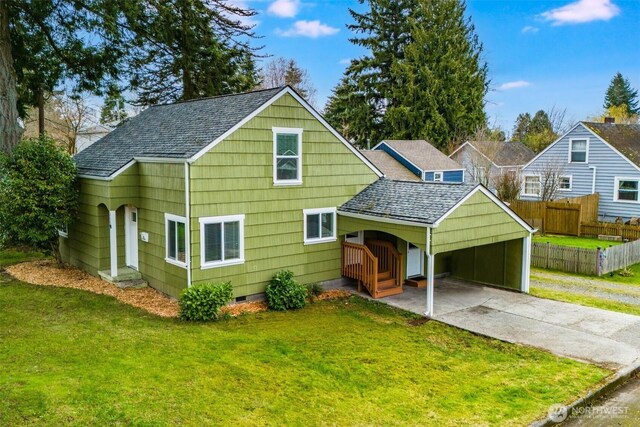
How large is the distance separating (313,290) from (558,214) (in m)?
17.5

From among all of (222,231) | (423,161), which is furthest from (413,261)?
(423,161)

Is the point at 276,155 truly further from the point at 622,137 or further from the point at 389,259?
the point at 622,137

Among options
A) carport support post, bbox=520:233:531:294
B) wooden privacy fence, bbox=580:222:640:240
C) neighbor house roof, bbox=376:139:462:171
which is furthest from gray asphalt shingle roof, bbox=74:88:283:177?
wooden privacy fence, bbox=580:222:640:240

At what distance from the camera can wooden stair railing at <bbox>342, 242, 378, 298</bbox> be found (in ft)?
47.3

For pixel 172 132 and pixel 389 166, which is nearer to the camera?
pixel 172 132

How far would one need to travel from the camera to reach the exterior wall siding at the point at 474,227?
12.6 meters

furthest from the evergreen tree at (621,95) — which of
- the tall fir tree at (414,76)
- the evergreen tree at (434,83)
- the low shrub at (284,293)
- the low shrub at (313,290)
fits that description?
A: the low shrub at (284,293)

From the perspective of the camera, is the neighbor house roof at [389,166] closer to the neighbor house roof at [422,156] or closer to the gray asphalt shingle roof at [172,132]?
the neighbor house roof at [422,156]

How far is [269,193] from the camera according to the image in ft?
44.6

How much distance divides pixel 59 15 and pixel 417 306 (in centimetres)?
1733

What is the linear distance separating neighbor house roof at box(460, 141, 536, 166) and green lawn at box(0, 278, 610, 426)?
2520cm

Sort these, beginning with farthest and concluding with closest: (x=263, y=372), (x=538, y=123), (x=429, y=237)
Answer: (x=538, y=123)
(x=429, y=237)
(x=263, y=372)

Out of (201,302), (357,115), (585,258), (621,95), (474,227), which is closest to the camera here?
(201,302)

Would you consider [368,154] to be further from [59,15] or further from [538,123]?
[538,123]
